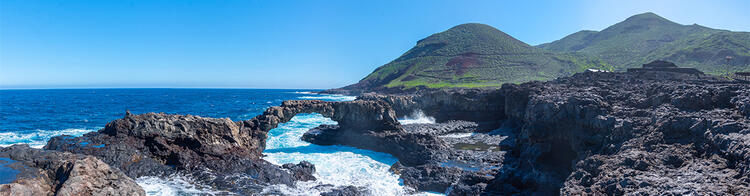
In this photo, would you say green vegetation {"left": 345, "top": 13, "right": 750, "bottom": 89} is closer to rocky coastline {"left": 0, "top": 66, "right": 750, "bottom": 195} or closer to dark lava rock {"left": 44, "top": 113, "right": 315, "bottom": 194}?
rocky coastline {"left": 0, "top": 66, "right": 750, "bottom": 195}

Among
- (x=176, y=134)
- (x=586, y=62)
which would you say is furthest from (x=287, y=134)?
(x=586, y=62)

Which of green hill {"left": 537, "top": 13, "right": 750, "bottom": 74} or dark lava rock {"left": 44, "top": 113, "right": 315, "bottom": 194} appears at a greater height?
green hill {"left": 537, "top": 13, "right": 750, "bottom": 74}

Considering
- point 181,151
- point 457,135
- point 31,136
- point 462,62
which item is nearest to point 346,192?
point 181,151

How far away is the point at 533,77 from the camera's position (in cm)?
9650

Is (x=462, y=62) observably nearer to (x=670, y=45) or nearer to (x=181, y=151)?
(x=670, y=45)

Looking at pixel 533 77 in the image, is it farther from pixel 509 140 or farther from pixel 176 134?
pixel 176 134

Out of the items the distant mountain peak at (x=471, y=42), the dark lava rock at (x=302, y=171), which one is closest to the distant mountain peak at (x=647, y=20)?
the distant mountain peak at (x=471, y=42)

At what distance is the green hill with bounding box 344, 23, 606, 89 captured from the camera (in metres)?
100

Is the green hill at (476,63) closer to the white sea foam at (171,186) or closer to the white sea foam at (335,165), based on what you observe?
the white sea foam at (335,165)

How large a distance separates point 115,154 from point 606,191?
2157cm

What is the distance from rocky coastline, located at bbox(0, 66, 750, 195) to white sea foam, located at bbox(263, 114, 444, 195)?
2.48 ft

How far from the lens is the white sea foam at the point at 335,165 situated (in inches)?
662

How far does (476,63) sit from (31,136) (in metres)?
112

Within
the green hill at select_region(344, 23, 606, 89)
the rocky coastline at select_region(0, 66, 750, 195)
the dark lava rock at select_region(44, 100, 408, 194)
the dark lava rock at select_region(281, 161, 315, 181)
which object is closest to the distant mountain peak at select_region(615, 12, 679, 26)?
the green hill at select_region(344, 23, 606, 89)
